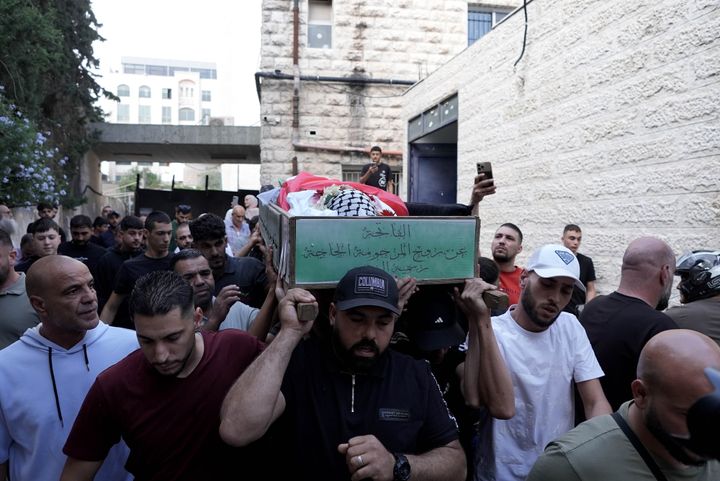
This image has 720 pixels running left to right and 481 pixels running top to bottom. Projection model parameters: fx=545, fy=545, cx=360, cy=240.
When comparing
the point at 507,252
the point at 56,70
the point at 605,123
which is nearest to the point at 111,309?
the point at 507,252

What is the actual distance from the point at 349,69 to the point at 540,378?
11.2m

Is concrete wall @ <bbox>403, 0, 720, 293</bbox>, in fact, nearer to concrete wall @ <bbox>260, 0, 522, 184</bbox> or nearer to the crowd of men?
the crowd of men

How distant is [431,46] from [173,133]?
25.7ft

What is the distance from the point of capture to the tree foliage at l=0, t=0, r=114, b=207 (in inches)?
334

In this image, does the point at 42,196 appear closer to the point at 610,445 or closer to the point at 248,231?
the point at 248,231

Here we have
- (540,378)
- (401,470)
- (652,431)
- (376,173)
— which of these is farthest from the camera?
(376,173)

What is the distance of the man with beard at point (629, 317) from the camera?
9.32 ft

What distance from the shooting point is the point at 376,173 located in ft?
29.4

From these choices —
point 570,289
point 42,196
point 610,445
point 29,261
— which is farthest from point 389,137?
point 610,445

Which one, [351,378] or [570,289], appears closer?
[351,378]

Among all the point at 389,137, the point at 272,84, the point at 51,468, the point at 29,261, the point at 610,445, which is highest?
the point at 272,84

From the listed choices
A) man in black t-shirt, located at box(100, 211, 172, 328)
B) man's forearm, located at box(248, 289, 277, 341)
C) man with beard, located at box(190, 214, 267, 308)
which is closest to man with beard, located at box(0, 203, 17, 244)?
man in black t-shirt, located at box(100, 211, 172, 328)

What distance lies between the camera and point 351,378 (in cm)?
221

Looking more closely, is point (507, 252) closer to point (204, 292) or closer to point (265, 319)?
point (204, 292)
